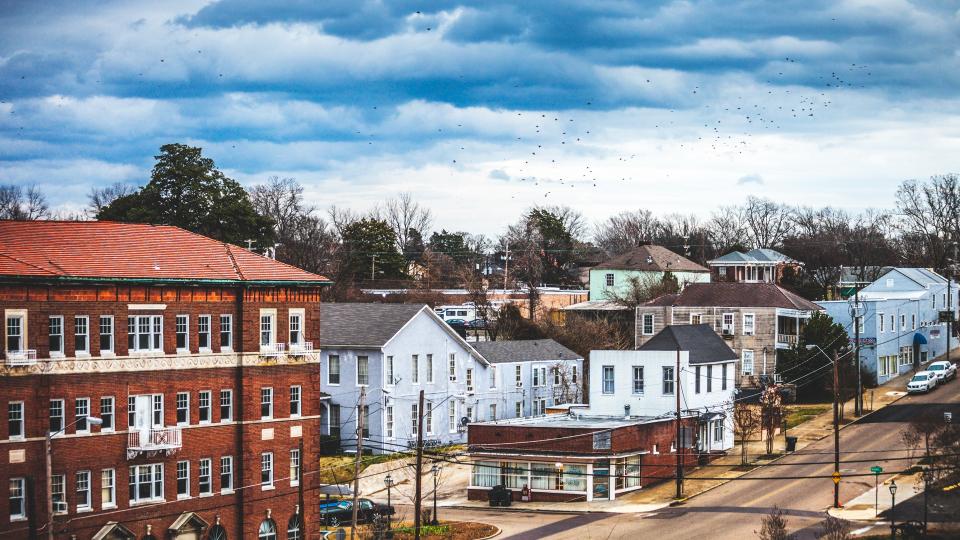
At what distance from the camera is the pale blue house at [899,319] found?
325 feet

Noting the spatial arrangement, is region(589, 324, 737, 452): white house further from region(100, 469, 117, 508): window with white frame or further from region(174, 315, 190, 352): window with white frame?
region(100, 469, 117, 508): window with white frame

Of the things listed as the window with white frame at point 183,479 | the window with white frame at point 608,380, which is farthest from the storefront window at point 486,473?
the window with white frame at point 183,479

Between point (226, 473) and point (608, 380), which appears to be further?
point (608, 380)

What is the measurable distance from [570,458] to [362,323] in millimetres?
18646

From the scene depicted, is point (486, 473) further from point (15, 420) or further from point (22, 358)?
point (22, 358)

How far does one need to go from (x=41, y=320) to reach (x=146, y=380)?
6.09 metres

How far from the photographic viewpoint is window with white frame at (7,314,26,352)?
55.5 metres

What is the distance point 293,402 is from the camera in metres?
66.6

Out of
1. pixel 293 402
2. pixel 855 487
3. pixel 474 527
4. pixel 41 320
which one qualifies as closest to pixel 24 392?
pixel 41 320

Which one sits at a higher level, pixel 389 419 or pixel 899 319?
pixel 899 319

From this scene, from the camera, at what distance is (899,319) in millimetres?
104688

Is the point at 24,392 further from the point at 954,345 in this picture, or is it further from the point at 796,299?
the point at 954,345

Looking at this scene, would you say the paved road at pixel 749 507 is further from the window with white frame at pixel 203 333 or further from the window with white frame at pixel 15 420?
the window with white frame at pixel 15 420

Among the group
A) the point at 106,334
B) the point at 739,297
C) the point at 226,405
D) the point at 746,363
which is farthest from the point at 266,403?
the point at 739,297
